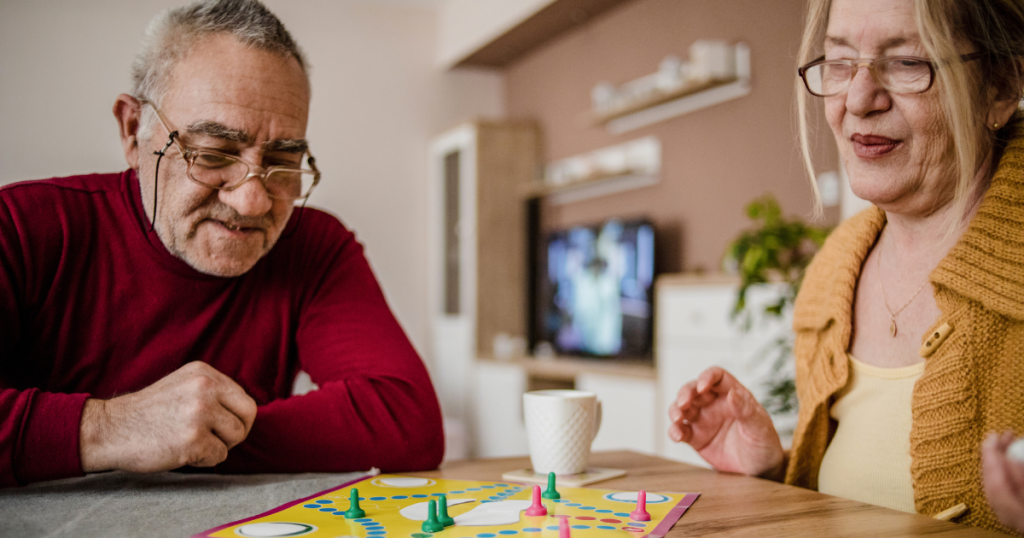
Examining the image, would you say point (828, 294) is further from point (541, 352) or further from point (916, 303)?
point (541, 352)

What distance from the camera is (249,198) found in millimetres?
1099

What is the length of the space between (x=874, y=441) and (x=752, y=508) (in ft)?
1.09

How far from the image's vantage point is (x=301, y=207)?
1289mm

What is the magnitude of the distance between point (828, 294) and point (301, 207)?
83 centimetres

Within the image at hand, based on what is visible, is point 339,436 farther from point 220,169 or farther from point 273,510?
point 220,169

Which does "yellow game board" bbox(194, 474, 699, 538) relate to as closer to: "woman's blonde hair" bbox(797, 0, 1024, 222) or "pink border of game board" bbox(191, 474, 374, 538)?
"pink border of game board" bbox(191, 474, 374, 538)

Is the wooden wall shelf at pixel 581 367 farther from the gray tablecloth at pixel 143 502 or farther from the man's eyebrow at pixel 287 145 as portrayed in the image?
the gray tablecloth at pixel 143 502

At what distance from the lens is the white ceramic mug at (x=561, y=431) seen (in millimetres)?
915

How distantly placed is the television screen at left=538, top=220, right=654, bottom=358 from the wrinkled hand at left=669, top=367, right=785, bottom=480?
98.0 inches

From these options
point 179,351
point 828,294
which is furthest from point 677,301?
point 179,351

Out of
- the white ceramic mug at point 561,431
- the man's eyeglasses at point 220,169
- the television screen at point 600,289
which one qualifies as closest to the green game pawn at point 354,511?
the white ceramic mug at point 561,431

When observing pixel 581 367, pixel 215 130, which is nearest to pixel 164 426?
pixel 215 130

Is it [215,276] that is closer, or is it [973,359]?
[973,359]

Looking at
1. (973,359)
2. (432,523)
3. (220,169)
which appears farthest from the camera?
(220,169)
